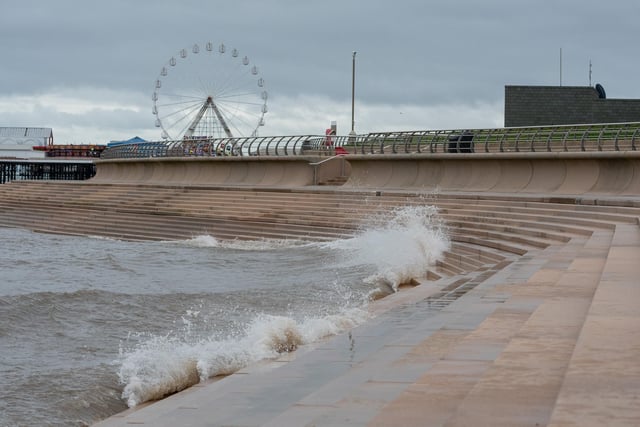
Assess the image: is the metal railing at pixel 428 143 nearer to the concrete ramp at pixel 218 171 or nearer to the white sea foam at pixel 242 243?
the concrete ramp at pixel 218 171

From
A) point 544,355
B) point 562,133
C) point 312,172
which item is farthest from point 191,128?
point 544,355

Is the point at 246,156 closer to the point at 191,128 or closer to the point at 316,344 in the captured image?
the point at 191,128

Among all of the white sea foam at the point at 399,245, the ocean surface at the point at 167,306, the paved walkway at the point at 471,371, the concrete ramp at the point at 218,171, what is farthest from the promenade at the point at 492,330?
the concrete ramp at the point at 218,171

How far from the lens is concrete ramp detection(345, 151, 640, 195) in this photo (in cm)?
2520

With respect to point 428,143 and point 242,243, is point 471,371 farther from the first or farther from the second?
point 428,143

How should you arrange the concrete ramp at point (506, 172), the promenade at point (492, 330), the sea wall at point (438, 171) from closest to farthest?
1. the promenade at point (492, 330)
2. the concrete ramp at point (506, 172)
3. the sea wall at point (438, 171)

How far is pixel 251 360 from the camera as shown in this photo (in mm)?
9328

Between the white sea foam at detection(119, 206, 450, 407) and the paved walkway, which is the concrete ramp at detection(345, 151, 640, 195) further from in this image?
the paved walkway

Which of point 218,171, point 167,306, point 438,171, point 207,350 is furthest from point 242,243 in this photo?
point 207,350

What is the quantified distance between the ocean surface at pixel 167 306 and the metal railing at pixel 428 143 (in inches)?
172

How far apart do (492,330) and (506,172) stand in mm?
22728

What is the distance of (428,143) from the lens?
3362cm

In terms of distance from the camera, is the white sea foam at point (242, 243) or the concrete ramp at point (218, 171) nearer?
the white sea foam at point (242, 243)

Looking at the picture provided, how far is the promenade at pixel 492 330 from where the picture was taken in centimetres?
494
